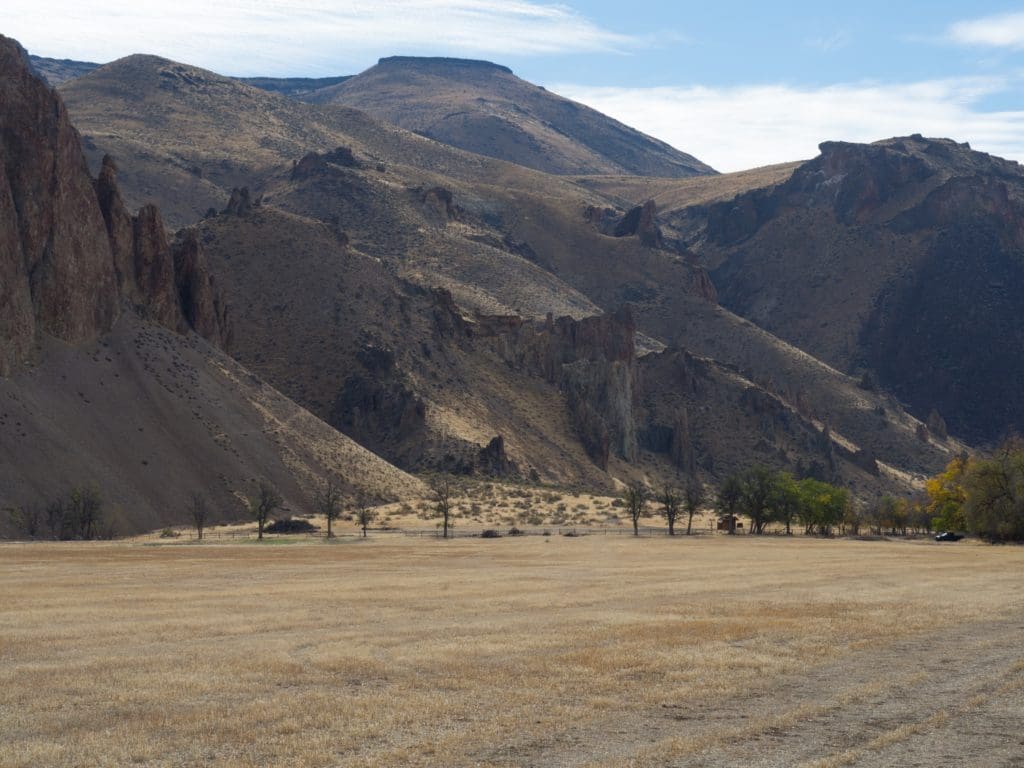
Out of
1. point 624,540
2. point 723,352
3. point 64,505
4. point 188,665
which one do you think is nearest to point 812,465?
point 723,352

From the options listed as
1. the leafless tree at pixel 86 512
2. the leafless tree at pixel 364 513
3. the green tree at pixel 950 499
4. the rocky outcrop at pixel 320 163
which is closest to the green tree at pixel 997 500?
the green tree at pixel 950 499

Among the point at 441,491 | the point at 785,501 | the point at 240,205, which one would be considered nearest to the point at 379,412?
the point at 441,491

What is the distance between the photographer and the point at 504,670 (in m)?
24.7

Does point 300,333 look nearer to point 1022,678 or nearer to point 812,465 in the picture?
point 812,465

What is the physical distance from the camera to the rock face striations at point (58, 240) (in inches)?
3479

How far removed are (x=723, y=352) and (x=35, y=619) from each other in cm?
17038

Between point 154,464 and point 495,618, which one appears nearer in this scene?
point 495,618

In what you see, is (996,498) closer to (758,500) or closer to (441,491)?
(758,500)

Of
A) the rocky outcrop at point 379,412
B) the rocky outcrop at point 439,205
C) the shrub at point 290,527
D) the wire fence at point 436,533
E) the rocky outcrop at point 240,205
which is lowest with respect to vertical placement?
the wire fence at point 436,533

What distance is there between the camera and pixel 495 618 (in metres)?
32.6

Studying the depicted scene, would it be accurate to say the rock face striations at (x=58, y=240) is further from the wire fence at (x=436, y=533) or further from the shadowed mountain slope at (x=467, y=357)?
the shadowed mountain slope at (x=467, y=357)

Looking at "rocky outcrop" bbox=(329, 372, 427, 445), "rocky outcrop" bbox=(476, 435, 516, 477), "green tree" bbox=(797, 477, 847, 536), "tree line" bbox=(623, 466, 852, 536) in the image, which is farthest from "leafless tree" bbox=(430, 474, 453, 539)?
"green tree" bbox=(797, 477, 847, 536)

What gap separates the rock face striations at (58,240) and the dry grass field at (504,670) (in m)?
47.5

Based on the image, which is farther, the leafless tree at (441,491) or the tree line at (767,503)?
the tree line at (767,503)
